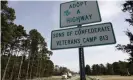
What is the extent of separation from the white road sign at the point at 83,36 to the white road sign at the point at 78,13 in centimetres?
13

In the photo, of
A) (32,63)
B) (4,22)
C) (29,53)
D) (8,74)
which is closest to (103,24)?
(4,22)

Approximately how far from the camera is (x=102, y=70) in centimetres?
19575

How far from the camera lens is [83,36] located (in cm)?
357

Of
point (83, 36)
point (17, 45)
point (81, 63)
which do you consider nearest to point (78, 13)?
point (83, 36)

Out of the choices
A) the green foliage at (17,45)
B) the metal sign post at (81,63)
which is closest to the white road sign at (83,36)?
the metal sign post at (81,63)

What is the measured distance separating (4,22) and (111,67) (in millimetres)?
160706

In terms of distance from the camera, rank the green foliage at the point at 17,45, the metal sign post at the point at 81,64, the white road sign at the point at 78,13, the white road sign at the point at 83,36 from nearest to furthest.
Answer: the metal sign post at the point at 81,64 → the white road sign at the point at 83,36 → the white road sign at the point at 78,13 → the green foliage at the point at 17,45

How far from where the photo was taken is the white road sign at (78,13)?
11.9 feet

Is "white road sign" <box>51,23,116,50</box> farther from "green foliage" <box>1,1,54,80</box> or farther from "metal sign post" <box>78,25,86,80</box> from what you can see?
"green foliage" <box>1,1,54,80</box>

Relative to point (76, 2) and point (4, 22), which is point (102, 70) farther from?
point (76, 2)

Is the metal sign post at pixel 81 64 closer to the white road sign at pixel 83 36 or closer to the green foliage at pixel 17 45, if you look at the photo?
the white road sign at pixel 83 36

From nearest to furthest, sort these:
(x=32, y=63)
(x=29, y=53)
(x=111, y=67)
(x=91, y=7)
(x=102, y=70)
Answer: (x=91, y=7) → (x=29, y=53) → (x=32, y=63) → (x=111, y=67) → (x=102, y=70)

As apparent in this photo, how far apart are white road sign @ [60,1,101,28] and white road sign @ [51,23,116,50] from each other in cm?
13

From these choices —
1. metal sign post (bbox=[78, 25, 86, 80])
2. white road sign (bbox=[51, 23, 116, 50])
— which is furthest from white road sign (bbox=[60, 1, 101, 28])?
metal sign post (bbox=[78, 25, 86, 80])
